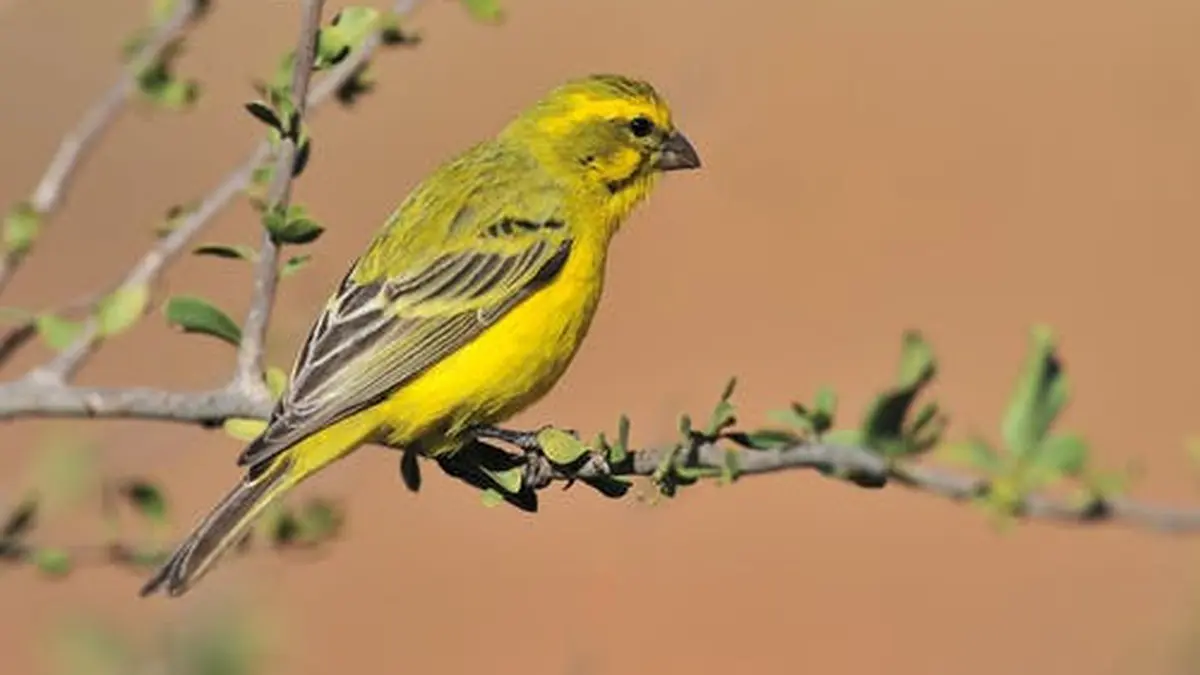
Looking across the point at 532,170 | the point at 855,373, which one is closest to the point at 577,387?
Answer: the point at 855,373

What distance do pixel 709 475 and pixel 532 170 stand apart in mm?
2597

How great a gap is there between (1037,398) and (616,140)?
2.88 meters

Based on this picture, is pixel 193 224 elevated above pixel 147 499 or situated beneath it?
elevated above

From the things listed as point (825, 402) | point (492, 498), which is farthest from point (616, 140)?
point (825, 402)

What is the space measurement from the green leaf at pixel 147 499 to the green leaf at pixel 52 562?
0.29 m

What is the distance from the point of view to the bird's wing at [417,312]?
4.29m

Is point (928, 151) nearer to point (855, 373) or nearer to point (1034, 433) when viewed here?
point (855, 373)

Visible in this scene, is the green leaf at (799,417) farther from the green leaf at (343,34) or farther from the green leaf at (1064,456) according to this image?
the green leaf at (343,34)

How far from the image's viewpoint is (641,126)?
514 cm

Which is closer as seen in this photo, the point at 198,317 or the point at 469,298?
the point at 198,317

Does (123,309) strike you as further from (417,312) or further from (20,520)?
(417,312)

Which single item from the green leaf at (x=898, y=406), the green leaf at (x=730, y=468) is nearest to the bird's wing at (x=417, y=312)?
the green leaf at (x=730, y=468)

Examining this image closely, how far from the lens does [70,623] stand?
429 cm

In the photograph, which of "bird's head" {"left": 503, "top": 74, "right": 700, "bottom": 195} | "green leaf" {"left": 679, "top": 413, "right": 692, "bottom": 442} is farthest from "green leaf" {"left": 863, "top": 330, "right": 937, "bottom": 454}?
"bird's head" {"left": 503, "top": 74, "right": 700, "bottom": 195}
